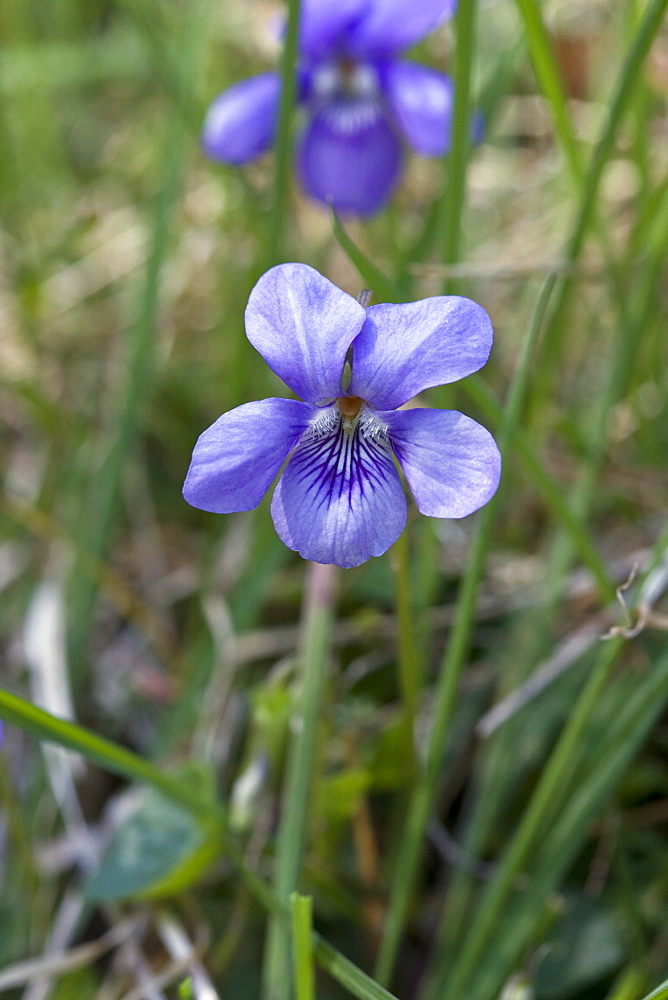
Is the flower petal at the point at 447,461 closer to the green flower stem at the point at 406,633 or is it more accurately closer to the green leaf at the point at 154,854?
the green flower stem at the point at 406,633

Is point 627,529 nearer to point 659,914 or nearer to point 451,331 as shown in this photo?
point 659,914

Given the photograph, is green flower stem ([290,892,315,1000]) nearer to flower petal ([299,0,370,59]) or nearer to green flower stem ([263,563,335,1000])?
green flower stem ([263,563,335,1000])

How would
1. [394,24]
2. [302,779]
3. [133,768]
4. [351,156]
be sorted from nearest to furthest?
1. [133,768]
2. [302,779]
3. [394,24]
4. [351,156]

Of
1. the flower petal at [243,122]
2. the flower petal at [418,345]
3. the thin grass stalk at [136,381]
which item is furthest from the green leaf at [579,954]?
the flower petal at [243,122]

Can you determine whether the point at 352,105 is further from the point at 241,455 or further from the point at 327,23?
the point at 241,455

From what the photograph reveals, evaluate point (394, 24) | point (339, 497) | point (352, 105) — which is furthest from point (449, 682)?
point (352, 105)
